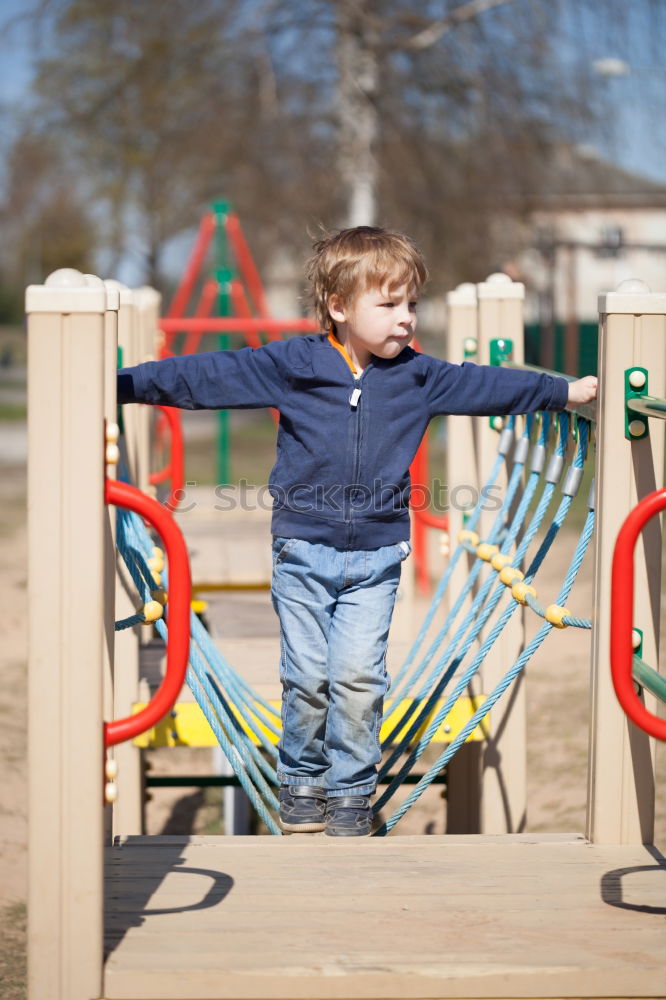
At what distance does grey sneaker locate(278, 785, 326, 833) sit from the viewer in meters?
2.77

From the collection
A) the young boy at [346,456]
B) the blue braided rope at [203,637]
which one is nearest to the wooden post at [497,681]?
the blue braided rope at [203,637]

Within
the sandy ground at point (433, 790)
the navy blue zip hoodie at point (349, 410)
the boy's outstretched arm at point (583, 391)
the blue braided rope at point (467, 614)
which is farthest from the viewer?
the sandy ground at point (433, 790)

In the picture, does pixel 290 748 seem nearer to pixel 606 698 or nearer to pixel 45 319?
pixel 606 698

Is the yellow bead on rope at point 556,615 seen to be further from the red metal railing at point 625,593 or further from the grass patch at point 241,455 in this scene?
the grass patch at point 241,455

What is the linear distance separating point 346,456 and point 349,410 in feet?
0.33

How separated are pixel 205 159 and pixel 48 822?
44.1 feet

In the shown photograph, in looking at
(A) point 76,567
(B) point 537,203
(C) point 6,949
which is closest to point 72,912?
(A) point 76,567

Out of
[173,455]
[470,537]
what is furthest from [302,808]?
[173,455]

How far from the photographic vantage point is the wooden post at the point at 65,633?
1.85m

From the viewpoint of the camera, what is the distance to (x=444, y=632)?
330 cm

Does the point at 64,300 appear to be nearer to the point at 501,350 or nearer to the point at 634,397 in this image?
the point at 634,397

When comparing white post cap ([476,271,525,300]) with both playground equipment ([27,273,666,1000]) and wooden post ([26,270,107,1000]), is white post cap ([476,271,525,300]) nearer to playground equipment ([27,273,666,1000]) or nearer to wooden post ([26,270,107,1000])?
playground equipment ([27,273,666,1000])

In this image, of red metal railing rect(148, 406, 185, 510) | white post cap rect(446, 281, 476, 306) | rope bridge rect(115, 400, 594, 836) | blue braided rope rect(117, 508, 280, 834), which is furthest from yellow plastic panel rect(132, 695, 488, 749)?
red metal railing rect(148, 406, 185, 510)

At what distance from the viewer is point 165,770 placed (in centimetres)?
539
